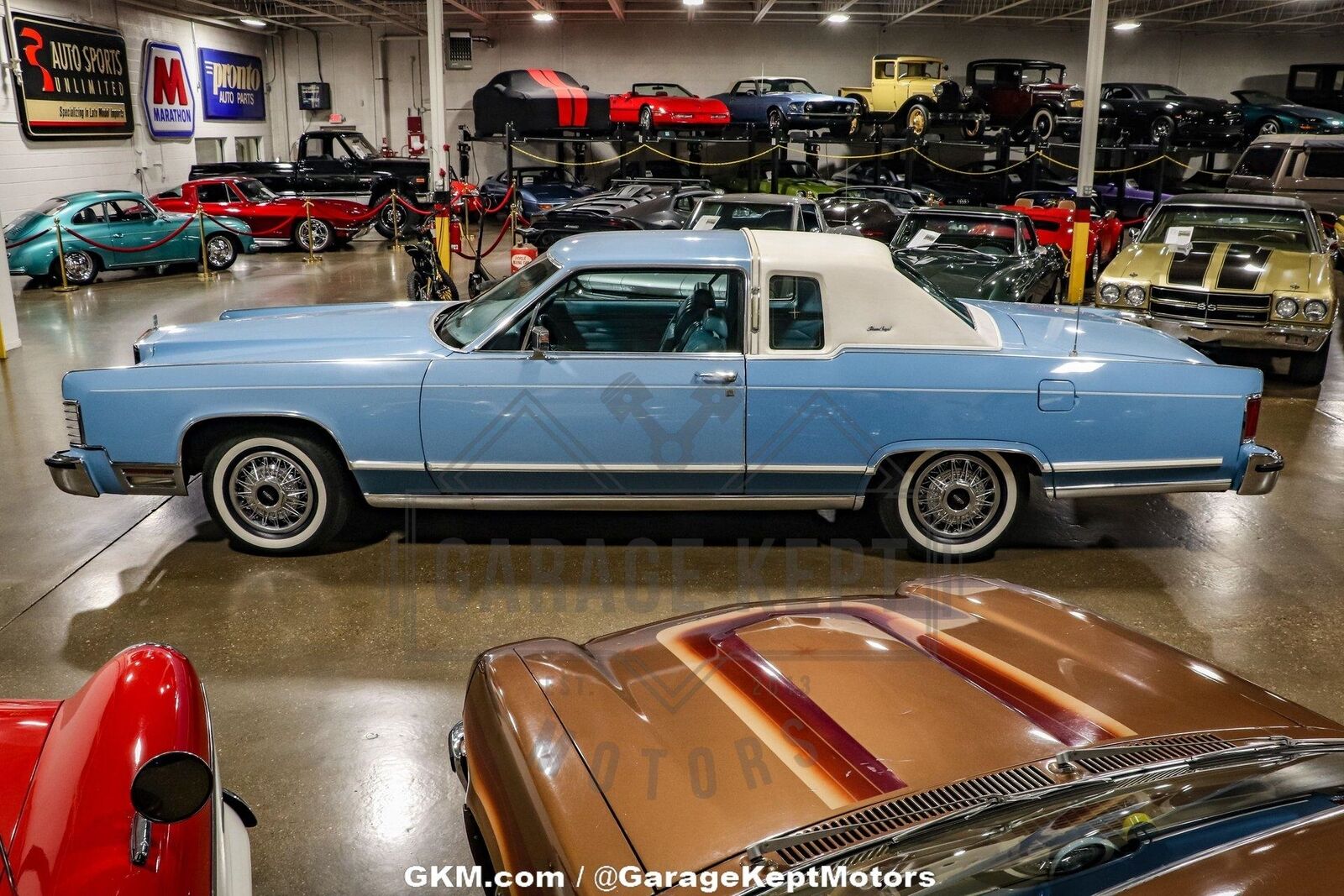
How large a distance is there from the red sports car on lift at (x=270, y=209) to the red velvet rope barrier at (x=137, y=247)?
6.12 feet

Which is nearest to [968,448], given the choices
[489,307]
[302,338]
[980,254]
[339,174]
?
[489,307]

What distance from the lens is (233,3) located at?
22359 millimetres

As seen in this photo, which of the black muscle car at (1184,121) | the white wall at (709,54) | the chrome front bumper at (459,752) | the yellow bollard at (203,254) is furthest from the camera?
the white wall at (709,54)

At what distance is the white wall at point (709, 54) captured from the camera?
1041 inches

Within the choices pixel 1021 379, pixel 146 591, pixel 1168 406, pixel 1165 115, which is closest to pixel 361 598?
pixel 146 591

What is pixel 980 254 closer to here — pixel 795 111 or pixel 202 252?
pixel 795 111

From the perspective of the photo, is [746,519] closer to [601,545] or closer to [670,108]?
[601,545]

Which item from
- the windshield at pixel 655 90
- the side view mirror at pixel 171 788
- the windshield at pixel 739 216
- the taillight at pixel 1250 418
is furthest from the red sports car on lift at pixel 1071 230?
the side view mirror at pixel 171 788

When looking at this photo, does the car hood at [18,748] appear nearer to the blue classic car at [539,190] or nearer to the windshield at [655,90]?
the blue classic car at [539,190]

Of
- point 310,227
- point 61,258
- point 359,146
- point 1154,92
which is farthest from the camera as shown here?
point 359,146

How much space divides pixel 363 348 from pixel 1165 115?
58.5ft

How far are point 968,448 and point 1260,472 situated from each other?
1363mm

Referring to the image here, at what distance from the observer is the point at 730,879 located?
1681 mm

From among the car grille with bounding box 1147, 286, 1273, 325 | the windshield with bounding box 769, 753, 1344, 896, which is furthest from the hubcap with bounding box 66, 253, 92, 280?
the windshield with bounding box 769, 753, 1344, 896
